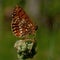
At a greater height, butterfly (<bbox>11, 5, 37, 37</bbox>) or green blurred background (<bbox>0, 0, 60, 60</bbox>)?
butterfly (<bbox>11, 5, 37, 37</bbox>)

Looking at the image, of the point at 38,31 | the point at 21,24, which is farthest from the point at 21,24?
the point at 38,31

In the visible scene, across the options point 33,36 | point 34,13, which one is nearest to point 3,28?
point 34,13

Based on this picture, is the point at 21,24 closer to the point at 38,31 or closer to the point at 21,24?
the point at 21,24

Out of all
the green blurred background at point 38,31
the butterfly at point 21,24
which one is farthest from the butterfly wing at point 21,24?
the green blurred background at point 38,31

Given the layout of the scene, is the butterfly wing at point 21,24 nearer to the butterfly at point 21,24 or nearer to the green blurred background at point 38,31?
the butterfly at point 21,24

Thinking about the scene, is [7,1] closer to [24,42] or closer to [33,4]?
[33,4]

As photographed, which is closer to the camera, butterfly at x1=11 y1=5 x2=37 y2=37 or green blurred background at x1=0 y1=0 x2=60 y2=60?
butterfly at x1=11 y1=5 x2=37 y2=37

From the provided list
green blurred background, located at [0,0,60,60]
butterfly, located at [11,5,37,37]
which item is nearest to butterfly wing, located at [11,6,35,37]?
butterfly, located at [11,5,37,37]

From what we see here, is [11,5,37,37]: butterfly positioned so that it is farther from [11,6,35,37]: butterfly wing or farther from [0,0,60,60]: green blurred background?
[0,0,60,60]: green blurred background

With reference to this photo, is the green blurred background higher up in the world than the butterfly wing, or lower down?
lower down
